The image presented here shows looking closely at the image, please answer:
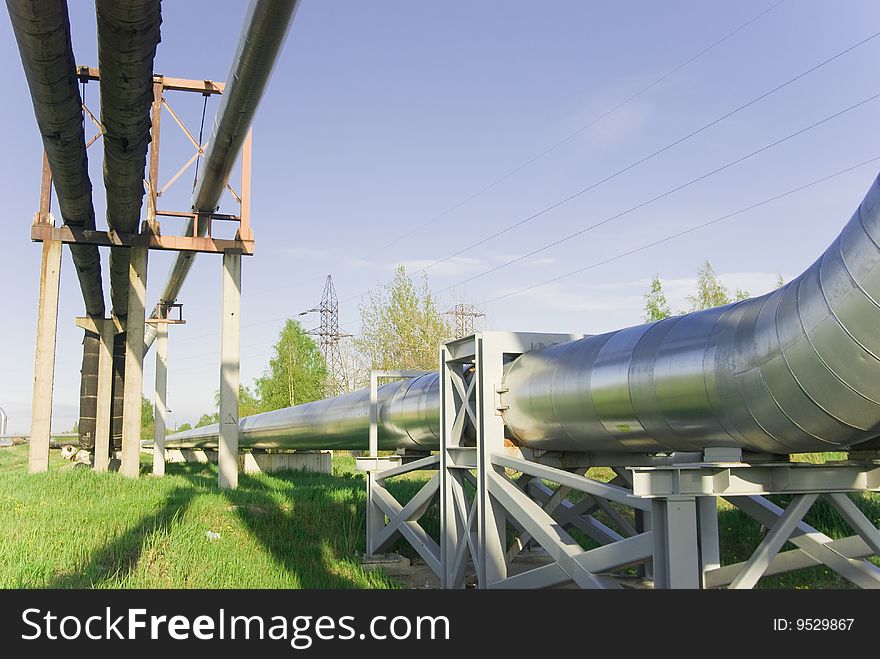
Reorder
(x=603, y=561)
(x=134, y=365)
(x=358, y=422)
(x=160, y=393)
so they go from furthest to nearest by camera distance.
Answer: (x=160, y=393) → (x=134, y=365) → (x=358, y=422) → (x=603, y=561)

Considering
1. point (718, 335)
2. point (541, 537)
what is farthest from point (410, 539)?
point (718, 335)

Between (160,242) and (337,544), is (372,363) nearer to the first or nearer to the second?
(160,242)

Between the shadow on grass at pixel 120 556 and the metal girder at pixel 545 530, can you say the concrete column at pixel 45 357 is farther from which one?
the metal girder at pixel 545 530

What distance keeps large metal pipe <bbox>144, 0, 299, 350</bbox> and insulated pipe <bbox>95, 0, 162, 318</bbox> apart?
927mm

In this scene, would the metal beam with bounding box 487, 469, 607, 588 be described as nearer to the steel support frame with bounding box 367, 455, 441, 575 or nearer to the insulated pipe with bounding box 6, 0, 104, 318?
the steel support frame with bounding box 367, 455, 441, 575

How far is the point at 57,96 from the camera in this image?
9.67 meters

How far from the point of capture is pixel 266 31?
8.07 metres

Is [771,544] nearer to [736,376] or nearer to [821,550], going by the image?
[821,550]

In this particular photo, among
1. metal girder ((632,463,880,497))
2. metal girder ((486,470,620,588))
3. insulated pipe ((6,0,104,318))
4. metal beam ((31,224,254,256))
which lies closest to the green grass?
metal girder ((486,470,620,588))

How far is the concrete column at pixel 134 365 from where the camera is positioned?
43.6 feet

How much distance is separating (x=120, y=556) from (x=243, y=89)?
5519 millimetres

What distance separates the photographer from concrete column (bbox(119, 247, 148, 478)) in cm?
1328

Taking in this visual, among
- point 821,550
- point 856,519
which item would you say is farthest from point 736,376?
point 821,550
